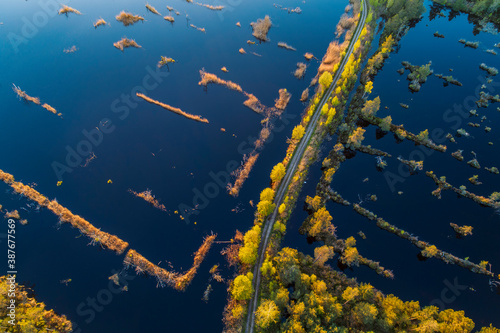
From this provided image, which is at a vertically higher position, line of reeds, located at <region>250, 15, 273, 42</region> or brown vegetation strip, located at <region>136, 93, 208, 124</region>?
line of reeds, located at <region>250, 15, 273, 42</region>

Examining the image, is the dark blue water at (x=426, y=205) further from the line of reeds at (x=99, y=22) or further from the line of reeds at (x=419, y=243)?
the line of reeds at (x=99, y=22)

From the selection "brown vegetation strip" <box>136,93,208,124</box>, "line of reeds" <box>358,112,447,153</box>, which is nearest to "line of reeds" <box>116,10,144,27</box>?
"brown vegetation strip" <box>136,93,208,124</box>

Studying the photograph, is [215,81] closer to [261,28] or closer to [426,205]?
[261,28]

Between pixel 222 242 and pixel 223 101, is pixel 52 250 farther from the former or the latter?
pixel 223 101

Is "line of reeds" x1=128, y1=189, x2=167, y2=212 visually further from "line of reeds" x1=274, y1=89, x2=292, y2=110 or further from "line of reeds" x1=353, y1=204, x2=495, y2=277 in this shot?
"line of reeds" x1=353, y1=204, x2=495, y2=277

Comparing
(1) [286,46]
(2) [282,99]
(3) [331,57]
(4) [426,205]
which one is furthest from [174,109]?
(4) [426,205]

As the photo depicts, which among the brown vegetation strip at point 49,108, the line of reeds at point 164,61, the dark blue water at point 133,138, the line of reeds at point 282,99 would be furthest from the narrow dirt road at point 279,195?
the brown vegetation strip at point 49,108

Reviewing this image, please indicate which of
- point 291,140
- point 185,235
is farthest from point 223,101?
point 185,235
